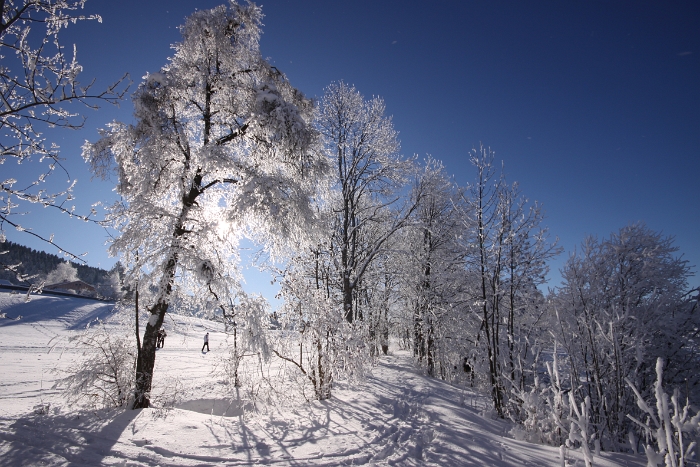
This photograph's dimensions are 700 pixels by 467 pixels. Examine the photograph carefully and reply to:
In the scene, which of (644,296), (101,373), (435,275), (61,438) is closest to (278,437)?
(61,438)

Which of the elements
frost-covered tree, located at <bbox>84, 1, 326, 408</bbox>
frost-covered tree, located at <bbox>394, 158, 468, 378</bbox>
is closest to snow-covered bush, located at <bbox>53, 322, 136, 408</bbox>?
frost-covered tree, located at <bbox>84, 1, 326, 408</bbox>

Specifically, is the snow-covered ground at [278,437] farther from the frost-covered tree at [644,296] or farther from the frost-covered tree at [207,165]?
the frost-covered tree at [644,296]

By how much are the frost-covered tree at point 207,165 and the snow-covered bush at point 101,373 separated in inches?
10.6

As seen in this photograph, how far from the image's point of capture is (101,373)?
16.1ft

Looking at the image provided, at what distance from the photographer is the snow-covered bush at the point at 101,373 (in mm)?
4840

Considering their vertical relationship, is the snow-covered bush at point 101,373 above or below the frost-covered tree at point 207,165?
below

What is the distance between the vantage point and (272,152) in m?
6.03

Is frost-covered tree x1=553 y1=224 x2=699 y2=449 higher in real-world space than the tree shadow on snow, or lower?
higher

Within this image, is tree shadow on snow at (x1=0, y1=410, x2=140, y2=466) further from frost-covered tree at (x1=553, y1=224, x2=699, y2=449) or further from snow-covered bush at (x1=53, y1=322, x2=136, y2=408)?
frost-covered tree at (x1=553, y1=224, x2=699, y2=449)

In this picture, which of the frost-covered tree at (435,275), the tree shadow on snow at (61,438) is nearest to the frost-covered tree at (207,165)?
the tree shadow on snow at (61,438)

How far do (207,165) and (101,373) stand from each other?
12.2ft

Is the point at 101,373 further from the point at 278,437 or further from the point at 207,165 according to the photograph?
the point at 207,165

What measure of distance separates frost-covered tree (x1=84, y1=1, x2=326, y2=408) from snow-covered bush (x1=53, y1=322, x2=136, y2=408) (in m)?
0.27

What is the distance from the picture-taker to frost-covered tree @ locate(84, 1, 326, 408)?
4949 millimetres
